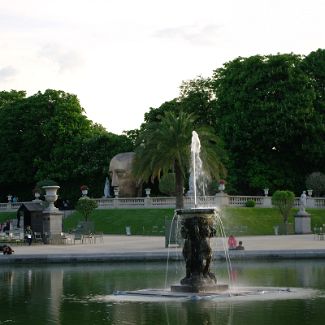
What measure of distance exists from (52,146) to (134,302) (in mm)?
68958

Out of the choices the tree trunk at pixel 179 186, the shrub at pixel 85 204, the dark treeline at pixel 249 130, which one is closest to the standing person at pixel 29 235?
the shrub at pixel 85 204

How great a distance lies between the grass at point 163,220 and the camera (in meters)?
60.3

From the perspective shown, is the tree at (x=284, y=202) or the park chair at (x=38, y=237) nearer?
the park chair at (x=38, y=237)

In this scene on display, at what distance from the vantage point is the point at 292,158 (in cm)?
7406

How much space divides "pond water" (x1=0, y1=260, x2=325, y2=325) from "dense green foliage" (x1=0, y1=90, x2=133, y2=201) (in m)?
51.1

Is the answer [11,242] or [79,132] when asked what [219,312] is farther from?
[79,132]

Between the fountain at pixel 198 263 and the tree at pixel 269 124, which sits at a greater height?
the tree at pixel 269 124

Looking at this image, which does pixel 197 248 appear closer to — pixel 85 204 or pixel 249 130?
pixel 85 204

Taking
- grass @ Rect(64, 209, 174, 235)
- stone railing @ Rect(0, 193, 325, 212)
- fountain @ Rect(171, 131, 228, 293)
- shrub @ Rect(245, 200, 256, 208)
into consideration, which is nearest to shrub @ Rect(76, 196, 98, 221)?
grass @ Rect(64, 209, 174, 235)

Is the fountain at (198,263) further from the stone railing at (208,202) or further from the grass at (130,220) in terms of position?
the stone railing at (208,202)

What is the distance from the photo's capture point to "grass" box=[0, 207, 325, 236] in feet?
198

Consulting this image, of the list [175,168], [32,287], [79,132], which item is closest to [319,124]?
[175,168]

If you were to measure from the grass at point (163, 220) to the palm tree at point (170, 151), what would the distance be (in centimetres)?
595

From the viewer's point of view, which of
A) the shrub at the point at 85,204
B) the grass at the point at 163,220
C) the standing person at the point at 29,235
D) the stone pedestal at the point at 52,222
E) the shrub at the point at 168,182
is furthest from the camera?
the shrub at the point at 168,182
